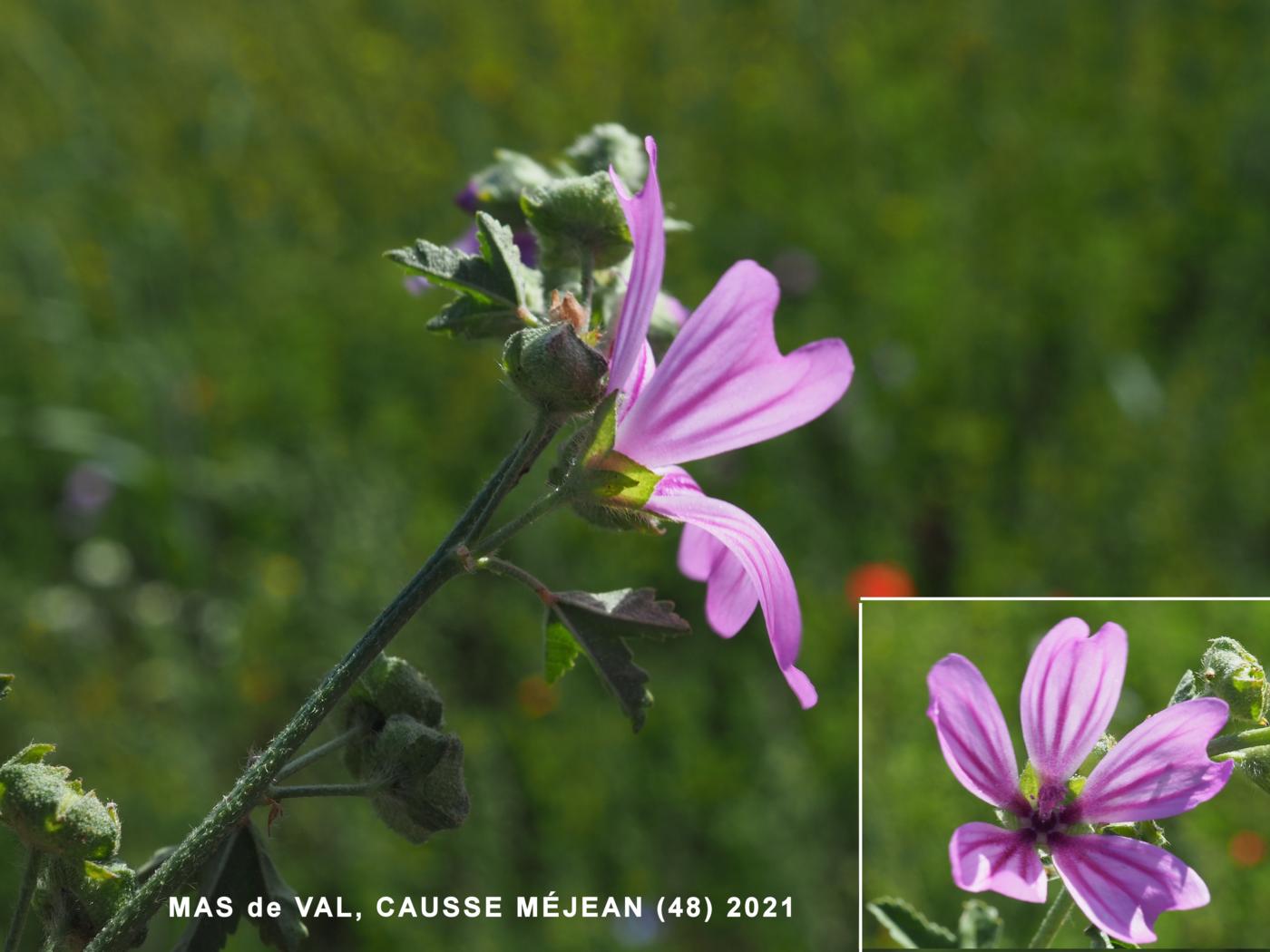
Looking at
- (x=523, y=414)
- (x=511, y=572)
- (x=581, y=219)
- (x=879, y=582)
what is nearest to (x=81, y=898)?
(x=511, y=572)

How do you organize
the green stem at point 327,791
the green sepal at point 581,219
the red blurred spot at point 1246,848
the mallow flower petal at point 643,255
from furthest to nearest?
1. the red blurred spot at point 1246,848
2. the green sepal at point 581,219
3. the green stem at point 327,791
4. the mallow flower petal at point 643,255

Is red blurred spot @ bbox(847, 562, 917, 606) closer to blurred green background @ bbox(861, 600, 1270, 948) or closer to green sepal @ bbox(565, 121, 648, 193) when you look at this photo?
blurred green background @ bbox(861, 600, 1270, 948)

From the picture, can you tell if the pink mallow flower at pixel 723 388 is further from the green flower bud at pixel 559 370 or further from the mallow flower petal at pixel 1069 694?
the mallow flower petal at pixel 1069 694

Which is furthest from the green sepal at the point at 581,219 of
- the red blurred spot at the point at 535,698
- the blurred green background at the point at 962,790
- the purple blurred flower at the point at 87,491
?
the purple blurred flower at the point at 87,491

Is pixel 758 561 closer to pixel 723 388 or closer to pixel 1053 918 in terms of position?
pixel 723 388

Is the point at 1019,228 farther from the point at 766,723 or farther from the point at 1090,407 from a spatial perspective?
the point at 766,723

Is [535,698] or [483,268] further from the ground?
[535,698]

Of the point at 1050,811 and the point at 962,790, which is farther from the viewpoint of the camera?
the point at 962,790
